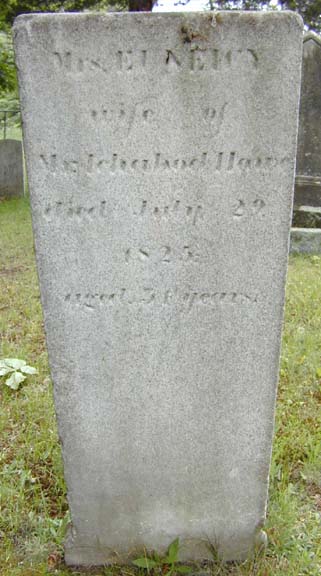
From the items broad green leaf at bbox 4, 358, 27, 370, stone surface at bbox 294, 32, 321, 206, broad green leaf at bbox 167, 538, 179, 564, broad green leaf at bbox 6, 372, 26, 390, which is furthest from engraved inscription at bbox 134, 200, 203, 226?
stone surface at bbox 294, 32, 321, 206

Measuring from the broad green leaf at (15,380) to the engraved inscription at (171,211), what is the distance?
2072 millimetres

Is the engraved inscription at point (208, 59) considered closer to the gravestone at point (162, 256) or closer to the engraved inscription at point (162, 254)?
the gravestone at point (162, 256)

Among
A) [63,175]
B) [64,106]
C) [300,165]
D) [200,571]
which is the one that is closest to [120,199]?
[63,175]

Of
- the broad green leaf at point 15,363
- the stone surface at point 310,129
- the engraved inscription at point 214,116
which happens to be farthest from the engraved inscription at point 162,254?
the stone surface at point 310,129

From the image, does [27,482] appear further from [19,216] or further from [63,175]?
[19,216]

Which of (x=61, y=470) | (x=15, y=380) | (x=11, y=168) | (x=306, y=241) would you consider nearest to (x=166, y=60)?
(x=61, y=470)

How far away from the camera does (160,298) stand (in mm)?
1909

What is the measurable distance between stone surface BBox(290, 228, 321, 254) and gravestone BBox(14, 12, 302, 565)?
4738mm

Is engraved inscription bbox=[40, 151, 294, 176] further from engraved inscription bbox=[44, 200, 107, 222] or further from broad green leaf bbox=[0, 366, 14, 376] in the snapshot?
broad green leaf bbox=[0, 366, 14, 376]

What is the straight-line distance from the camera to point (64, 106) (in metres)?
1.67

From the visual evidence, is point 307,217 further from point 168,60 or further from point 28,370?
point 168,60

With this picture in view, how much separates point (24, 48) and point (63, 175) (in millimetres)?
391

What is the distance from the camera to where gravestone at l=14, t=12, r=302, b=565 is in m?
1.63

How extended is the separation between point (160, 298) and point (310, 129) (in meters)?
6.07
